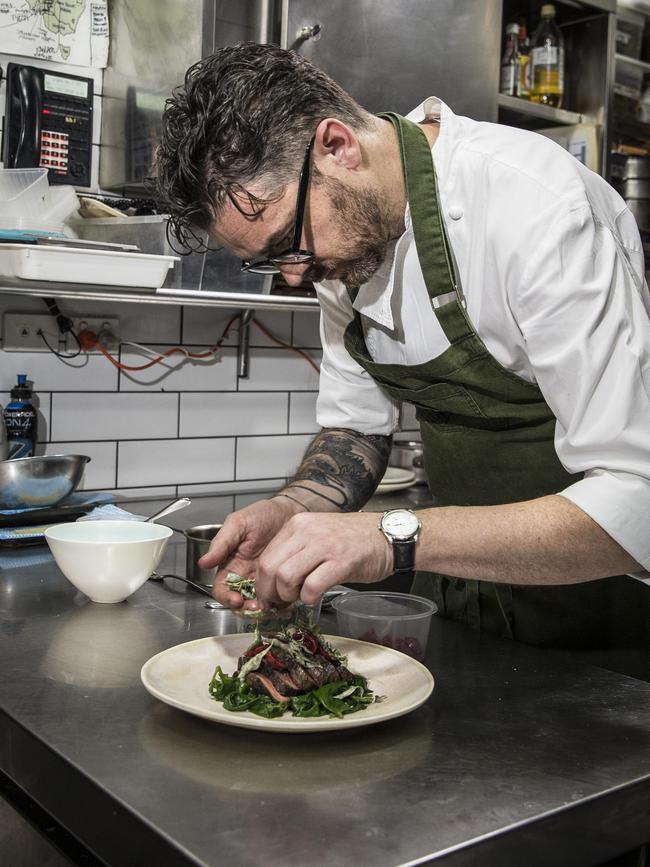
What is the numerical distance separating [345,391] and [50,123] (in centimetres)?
114

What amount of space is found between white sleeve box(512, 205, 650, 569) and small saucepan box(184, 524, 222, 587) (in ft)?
2.30

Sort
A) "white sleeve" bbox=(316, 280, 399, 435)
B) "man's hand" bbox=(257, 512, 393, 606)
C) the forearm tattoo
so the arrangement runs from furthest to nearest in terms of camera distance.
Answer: "white sleeve" bbox=(316, 280, 399, 435) < the forearm tattoo < "man's hand" bbox=(257, 512, 393, 606)

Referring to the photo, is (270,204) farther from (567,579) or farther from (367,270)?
(567,579)

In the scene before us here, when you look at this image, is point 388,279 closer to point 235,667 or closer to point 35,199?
point 235,667

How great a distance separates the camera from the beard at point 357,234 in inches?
54.9

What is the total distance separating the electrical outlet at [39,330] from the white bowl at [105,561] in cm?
87

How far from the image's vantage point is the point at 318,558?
1174 mm

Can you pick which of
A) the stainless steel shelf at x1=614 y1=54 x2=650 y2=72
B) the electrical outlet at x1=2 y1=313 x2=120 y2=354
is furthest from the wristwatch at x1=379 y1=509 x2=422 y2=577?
the stainless steel shelf at x1=614 y1=54 x2=650 y2=72

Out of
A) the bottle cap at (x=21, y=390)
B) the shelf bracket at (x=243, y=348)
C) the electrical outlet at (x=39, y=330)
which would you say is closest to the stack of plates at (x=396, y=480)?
the shelf bracket at (x=243, y=348)

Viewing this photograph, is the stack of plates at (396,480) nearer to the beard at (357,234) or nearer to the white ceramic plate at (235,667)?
the beard at (357,234)

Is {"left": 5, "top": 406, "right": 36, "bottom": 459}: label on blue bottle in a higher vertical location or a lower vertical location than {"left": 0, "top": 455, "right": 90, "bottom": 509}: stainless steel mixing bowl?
higher

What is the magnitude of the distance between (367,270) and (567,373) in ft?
1.27

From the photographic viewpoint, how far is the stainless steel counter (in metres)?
0.89

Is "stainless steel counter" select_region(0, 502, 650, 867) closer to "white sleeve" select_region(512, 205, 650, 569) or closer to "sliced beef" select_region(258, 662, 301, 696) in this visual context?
"sliced beef" select_region(258, 662, 301, 696)
